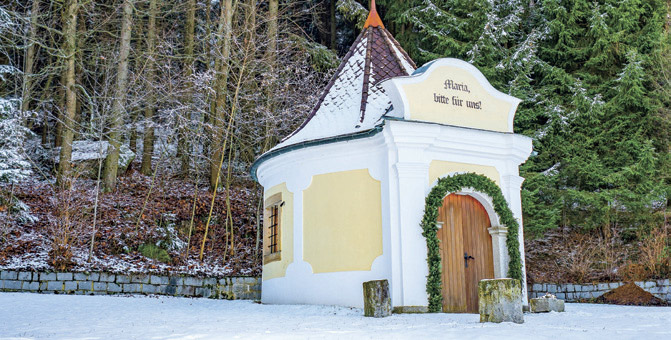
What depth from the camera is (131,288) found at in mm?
14375

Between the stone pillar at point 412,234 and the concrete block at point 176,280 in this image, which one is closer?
the stone pillar at point 412,234

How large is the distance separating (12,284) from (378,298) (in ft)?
28.7

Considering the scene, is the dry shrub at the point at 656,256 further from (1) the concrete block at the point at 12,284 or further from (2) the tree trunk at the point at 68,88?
(2) the tree trunk at the point at 68,88

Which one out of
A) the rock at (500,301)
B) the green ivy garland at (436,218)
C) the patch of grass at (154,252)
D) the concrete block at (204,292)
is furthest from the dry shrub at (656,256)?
the patch of grass at (154,252)

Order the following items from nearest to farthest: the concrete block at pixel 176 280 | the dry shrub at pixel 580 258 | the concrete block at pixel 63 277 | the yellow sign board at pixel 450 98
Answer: the yellow sign board at pixel 450 98, the concrete block at pixel 63 277, the concrete block at pixel 176 280, the dry shrub at pixel 580 258

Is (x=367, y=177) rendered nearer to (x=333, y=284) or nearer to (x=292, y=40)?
(x=333, y=284)

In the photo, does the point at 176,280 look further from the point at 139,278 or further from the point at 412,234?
the point at 412,234

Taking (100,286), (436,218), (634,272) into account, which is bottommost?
(100,286)

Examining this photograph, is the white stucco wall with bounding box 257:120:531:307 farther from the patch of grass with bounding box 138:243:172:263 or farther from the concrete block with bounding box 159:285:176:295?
the patch of grass with bounding box 138:243:172:263

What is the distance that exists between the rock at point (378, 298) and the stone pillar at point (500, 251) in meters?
2.89

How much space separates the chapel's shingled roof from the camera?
1220 cm

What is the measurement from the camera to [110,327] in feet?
27.4

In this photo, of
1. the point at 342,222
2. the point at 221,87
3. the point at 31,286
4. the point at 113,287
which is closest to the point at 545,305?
the point at 342,222

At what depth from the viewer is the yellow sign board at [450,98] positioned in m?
11.2
